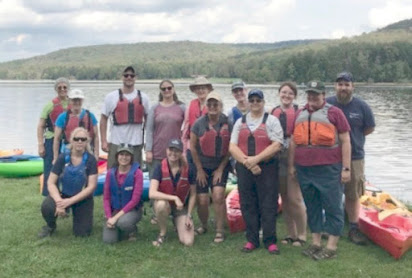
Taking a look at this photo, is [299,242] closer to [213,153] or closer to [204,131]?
[213,153]

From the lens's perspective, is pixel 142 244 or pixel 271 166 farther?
pixel 142 244

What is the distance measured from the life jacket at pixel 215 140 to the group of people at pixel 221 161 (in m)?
0.01

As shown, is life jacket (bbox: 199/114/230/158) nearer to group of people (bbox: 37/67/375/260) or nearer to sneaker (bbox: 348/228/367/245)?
group of people (bbox: 37/67/375/260)

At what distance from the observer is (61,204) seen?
227 inches

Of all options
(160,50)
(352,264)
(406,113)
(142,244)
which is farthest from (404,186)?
(160,50)

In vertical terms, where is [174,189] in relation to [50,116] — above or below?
below

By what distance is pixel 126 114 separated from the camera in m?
6.39

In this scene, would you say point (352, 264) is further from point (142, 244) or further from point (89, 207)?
point (89, 207)

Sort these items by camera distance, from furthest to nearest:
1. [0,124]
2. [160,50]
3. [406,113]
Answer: [160,50]
[406,113]
[0,124]

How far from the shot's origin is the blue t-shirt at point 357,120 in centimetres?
554

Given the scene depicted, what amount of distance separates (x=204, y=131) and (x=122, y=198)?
4.24 feet

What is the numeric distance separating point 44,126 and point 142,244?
2512 millimetres

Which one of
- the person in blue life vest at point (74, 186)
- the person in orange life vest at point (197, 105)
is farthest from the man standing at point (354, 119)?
the person in blue life vest at point (74, 186)

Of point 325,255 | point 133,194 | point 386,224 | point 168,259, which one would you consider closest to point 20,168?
point 133,194
